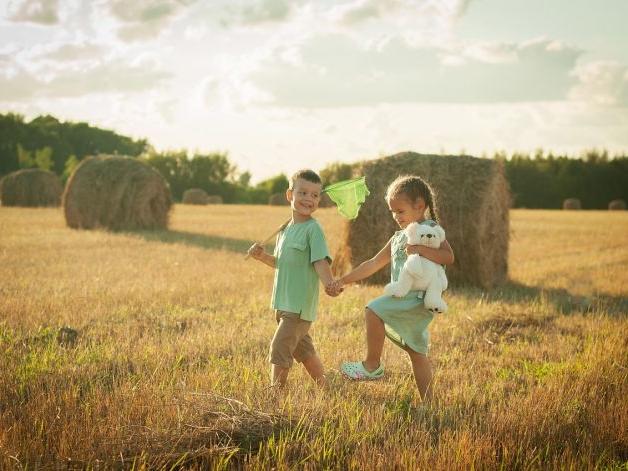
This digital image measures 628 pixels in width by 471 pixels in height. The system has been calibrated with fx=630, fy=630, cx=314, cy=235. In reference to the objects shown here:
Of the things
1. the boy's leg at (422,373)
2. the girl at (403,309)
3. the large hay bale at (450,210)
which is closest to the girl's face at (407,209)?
the girl at (403,309)

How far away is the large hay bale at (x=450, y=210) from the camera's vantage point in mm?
8906

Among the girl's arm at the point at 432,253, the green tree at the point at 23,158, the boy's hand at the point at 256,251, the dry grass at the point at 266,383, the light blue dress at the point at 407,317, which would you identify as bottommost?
the dry grass at the point at 266,383

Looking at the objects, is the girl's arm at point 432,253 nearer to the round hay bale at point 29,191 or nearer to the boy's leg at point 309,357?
the boy's leg at point 309,357

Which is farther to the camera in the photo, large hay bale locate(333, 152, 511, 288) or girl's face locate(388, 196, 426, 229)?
large hay bale locate(333, 152, 511, 288)

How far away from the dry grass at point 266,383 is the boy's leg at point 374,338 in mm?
219

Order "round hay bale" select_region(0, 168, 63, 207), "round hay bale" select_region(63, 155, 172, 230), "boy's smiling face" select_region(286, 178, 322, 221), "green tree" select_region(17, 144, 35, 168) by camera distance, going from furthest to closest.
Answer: "green tree" select_region(17, 144, 35, 168), "round hay bale" select_region(0, 168, 63, 207), "round hay bale" select_region(63, 155, 172, 230), "boy's smiling face" select_region(286, 178, 322, 221)

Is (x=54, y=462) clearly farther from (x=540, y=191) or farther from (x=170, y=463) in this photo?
(x=540, y=191)

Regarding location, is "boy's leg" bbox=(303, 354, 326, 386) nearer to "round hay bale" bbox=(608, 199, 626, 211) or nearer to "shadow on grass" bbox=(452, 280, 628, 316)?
"shadow on grass" bbox=(452, 280, 628, 316)

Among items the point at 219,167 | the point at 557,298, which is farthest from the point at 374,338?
the point at 219,167

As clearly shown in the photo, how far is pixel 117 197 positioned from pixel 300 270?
1421 cm

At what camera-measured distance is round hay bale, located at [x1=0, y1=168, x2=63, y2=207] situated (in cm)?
2944

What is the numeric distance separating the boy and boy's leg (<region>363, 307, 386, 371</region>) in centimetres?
32

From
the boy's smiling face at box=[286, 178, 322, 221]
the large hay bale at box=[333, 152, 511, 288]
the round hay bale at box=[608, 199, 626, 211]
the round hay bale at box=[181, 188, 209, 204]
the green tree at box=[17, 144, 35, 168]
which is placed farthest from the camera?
the green tree at box=[17, 144, 35, 168]

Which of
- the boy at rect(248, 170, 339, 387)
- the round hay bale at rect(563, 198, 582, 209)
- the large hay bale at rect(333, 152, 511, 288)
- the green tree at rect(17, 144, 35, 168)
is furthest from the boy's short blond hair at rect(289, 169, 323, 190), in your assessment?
the green tree at rect(17, 144, 35, 168)
